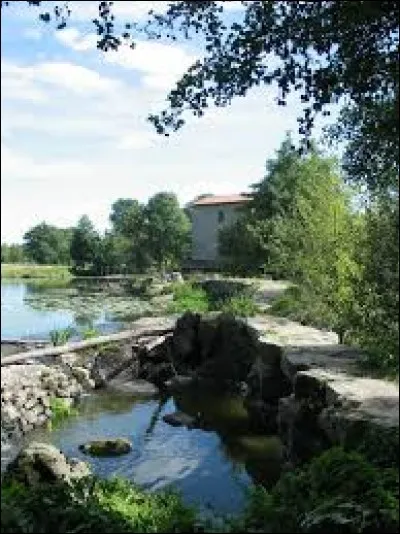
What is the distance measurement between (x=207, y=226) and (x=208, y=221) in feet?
1.85

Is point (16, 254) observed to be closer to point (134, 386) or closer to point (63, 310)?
point (63, 310)

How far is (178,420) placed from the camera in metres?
22.2

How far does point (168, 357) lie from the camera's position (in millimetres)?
29875

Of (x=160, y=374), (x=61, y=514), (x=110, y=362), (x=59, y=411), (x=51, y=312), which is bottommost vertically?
(x=59, y=411)

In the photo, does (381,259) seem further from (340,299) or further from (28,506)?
(340,299)

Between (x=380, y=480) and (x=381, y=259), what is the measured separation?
109 inches

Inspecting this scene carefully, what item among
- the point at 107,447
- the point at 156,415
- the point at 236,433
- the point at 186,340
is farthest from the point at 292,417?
the point at 186,340

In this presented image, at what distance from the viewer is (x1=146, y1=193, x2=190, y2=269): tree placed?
278 feet

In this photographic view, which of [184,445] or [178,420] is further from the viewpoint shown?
[178,420]

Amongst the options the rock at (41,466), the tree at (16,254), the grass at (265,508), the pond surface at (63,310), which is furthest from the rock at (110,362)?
the tree at (16,254)

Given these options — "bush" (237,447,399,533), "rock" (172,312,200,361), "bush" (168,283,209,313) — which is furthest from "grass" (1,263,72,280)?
"bush" (237,447,399,533)

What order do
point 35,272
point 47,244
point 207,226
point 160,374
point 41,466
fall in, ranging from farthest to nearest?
1. point 47,244
2. point 35,272
3. point 207,226
4. point 160,374
5. point 41,466

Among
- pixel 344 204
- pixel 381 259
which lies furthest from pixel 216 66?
pixel 344 204

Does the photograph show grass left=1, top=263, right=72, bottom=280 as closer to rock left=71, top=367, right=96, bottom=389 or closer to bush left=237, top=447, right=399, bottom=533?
rock left=71, top=367, right=96, bottom=389
